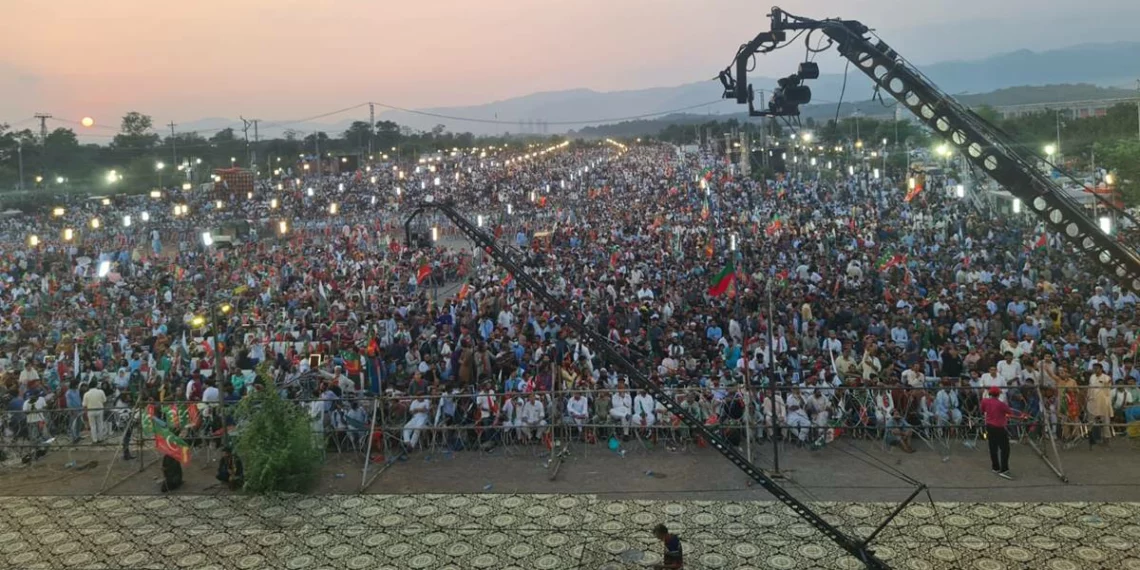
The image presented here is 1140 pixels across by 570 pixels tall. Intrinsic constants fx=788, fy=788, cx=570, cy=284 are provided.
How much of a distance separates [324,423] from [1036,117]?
188 feet

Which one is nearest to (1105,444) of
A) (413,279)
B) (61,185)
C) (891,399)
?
(891,399)

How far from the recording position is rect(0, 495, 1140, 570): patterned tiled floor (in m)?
8.03

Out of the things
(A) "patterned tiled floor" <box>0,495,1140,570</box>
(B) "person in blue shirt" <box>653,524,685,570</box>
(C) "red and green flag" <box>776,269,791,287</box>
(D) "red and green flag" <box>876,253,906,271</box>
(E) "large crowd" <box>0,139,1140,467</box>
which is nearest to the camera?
(B) "person in blue shirt" <box>653,524,685,570</box>

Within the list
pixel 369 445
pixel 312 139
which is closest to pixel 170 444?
pixel 369 445

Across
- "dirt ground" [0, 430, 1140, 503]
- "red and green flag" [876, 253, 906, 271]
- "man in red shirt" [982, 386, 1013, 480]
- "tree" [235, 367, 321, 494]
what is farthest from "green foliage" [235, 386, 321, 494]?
"red and green flag" [876, 253, 906, 271]

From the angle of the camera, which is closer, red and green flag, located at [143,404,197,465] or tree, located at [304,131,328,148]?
red and green flag, located at [143,404,197,465]

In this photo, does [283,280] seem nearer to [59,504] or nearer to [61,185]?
[59,504]

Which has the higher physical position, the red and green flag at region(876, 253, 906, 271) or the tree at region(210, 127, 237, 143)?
the tree at region(210, 127, 237, 143)

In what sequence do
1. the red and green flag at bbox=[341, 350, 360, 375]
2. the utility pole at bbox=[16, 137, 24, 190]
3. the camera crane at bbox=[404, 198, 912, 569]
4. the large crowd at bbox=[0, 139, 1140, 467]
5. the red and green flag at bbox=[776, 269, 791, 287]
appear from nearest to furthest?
the camera crane at bbox=[404, 198, 912, 569], the large crowd at bbox=[0, 139, 1140, 467], the red and green flag at bbox=[341, 350, 360, 375], the red and green flag at bbox=[776, 269, 791, 287], the utility pole at bbox=[16, 137, 24, 190]

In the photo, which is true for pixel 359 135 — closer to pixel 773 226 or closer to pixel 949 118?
pixel 773 226

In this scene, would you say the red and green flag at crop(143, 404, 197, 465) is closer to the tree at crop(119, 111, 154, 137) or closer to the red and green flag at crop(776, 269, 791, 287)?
the red and green flag at crop(776, 269, 791, 287)

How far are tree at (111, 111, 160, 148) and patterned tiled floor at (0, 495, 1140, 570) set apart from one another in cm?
9249

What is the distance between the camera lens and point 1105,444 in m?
10.7

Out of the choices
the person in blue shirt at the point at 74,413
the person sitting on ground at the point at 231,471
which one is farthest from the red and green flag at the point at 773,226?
the person in blue shirt at the point at 74,413
